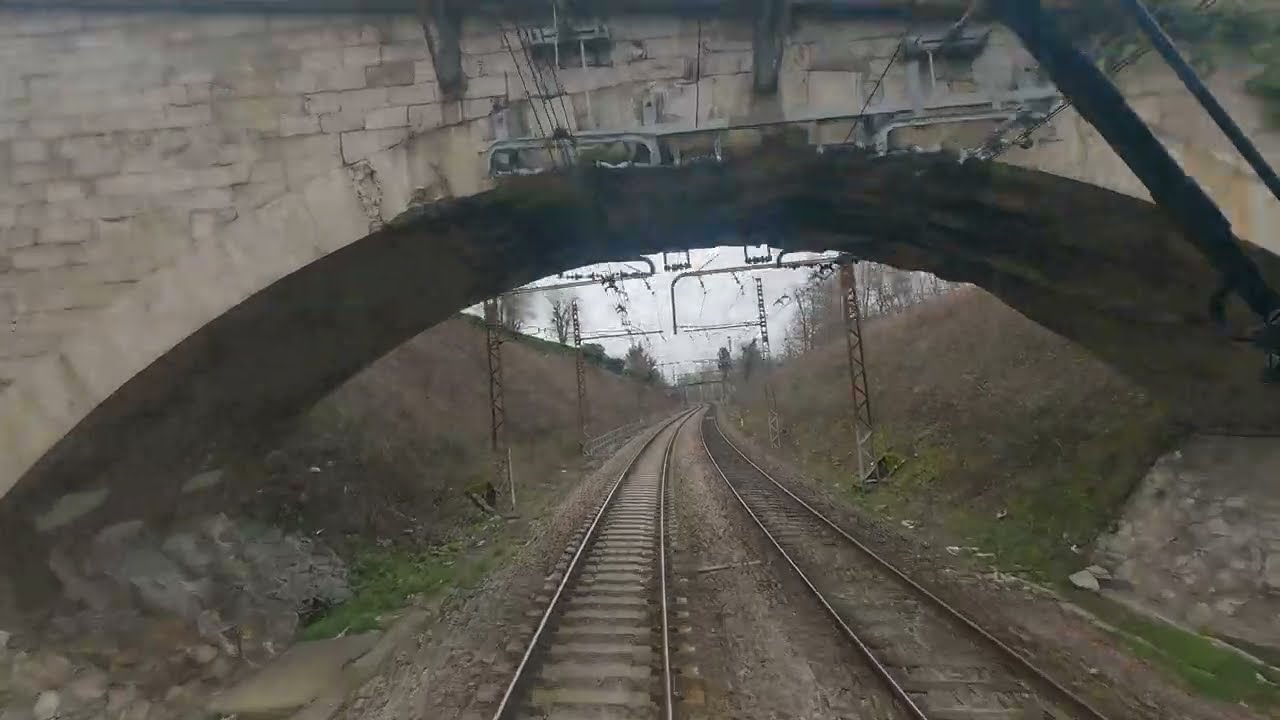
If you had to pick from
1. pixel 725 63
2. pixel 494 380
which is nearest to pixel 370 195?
pixel 725 63

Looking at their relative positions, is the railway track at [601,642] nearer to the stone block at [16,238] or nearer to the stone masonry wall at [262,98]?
the stone masonry wall at [262,98]

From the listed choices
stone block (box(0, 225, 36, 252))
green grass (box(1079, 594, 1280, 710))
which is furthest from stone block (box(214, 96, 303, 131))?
green grass (box(1079, 594, 1280, 710))

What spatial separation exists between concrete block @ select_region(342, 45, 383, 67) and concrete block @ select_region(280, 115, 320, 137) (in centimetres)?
60

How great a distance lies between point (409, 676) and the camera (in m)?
6.49

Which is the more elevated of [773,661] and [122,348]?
[122,348]

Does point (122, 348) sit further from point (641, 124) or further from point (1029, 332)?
point (1029, 332)

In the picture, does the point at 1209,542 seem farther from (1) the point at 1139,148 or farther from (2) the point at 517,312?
(2) the point at 517,312

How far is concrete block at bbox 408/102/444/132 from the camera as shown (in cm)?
596

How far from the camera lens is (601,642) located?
6.78 meters

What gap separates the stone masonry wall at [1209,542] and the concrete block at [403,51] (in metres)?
9.68

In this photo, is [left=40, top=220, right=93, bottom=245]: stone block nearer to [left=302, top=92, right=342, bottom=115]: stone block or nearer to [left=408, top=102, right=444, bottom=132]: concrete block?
[left=302, top=92, right=342, bottom=115]: stone block

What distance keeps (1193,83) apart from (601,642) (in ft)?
20.7

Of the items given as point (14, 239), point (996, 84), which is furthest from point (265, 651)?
point (996, 84)

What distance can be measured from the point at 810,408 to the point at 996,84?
24776 mm
